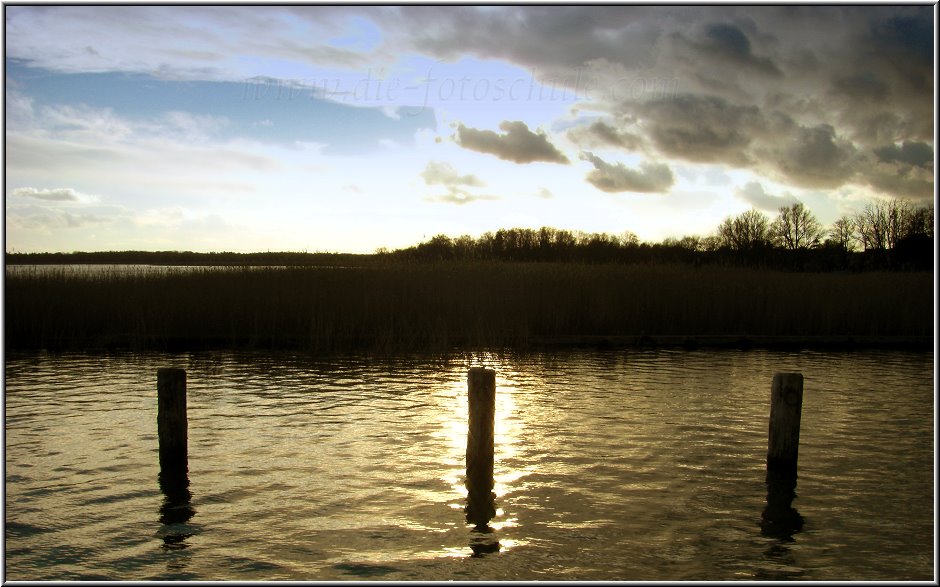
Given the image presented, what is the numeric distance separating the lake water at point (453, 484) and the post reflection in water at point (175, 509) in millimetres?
24

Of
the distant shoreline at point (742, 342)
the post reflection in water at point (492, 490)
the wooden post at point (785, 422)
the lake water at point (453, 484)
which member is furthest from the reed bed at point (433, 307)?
the wooden post at point (785, 422)

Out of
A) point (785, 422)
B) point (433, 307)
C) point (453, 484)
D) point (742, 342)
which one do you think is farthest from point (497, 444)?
point (742, 342)

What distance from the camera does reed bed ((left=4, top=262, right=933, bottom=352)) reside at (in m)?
15.5

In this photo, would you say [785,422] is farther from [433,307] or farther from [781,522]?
[433,307]

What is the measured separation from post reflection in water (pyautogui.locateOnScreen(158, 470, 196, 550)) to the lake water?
0.02m

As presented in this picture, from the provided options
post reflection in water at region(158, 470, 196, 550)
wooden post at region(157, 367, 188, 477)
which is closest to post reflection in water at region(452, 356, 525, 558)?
post reflection in water at region(158, 470, 196, 550)

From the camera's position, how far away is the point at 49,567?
503 cm

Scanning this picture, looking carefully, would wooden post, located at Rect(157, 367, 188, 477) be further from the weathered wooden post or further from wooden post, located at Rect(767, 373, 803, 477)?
wooden post, located at Rect(767, 373, 803, 477)

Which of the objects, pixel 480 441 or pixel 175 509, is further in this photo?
pixel 480 441

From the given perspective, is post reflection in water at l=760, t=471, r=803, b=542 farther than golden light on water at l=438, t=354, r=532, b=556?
No

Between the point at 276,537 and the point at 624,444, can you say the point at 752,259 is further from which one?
the point at 276,537

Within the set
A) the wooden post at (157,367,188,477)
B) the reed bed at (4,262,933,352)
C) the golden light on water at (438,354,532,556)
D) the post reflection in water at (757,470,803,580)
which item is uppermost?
the reed bed at (4,262,933,352)

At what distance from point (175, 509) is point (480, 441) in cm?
248

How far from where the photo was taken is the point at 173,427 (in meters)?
6.72
